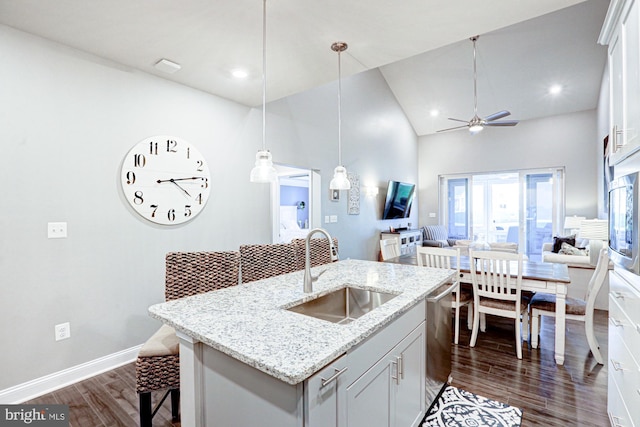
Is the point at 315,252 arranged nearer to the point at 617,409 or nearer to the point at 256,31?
the point at 256,31

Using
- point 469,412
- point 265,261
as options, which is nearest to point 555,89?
point 469,412

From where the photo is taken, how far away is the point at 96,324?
2.54 m

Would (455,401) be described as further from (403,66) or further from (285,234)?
(403,66)

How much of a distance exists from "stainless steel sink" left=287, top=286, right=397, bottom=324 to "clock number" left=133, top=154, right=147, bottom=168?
2.13 meters

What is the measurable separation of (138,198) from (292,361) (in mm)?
2466

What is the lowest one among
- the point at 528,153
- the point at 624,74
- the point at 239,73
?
the point at 624,74

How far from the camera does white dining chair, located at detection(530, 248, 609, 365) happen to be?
250 centimetres

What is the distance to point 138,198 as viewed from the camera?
2773mm

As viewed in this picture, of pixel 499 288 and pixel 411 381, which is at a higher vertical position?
pixel 499 288

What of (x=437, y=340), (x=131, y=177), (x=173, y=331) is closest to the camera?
(x=173, y=331)

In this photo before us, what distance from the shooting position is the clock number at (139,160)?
2744 millimetres

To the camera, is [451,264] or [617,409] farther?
[451,264]

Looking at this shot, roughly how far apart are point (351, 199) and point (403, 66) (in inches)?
117

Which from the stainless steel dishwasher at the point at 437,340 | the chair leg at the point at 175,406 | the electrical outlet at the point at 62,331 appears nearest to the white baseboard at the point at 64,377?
the electrical outlet at the point at 62,331
